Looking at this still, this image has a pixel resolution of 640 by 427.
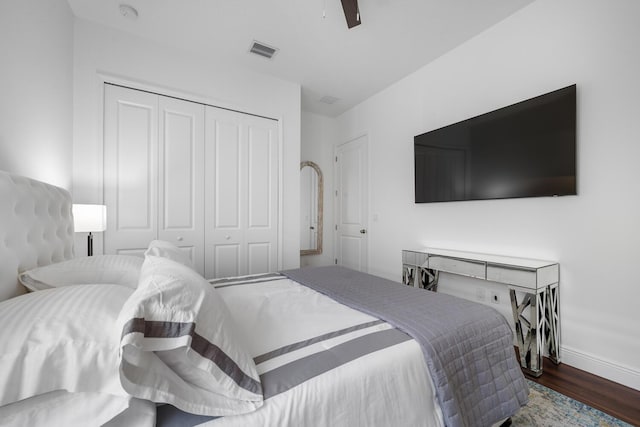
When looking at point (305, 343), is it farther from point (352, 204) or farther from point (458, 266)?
point (352, 204)

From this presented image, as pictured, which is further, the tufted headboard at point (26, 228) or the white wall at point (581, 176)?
the white wall at point (581, 176)

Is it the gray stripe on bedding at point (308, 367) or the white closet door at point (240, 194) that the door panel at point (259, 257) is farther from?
the gray stripe on bedding at point (308, 367)

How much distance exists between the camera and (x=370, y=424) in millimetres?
899

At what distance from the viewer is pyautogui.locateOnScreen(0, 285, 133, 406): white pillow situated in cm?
58

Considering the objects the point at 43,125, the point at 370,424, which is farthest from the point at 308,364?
the point at 43,125

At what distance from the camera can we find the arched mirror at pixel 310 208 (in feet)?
14.3

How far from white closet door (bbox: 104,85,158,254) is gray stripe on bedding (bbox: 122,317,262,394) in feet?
7.86

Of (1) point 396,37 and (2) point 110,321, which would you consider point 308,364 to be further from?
(1) point 396,37

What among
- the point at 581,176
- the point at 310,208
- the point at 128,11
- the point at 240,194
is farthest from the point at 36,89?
the point at 581,176

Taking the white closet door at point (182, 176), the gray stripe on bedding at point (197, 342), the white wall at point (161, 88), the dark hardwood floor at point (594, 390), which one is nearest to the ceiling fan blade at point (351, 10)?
the white wall at point (161, 88)

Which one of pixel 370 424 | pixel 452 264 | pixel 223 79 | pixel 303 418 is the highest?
pixel 223 79

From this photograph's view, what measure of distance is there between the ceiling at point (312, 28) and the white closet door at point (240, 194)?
0.72m

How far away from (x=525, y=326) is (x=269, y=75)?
3.68m

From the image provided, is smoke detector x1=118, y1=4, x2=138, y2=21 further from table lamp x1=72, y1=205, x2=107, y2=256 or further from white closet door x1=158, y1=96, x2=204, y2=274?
table lamp x1=72, y1=205, x2=107, y2=256
